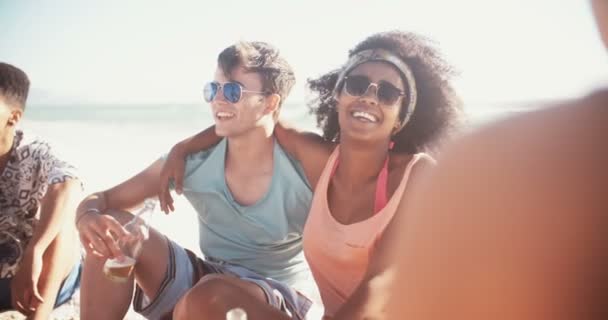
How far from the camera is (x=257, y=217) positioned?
2.95m

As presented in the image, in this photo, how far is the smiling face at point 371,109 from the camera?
8.93ft

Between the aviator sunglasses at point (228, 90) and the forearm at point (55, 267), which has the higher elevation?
the aviator sunglasses at point (228, 90)

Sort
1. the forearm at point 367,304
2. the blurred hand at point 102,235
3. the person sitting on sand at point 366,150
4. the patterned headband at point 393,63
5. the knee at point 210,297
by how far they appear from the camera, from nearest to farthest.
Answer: the forearm at point 367,304
the knee at point 210,297
the person sitting on sand at point 366,150
the blurred hand at point 102,235
the patterned headband at point 393,63

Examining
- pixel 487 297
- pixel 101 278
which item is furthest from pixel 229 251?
pixel 487 297

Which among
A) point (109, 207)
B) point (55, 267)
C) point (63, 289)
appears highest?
point (109, 207)

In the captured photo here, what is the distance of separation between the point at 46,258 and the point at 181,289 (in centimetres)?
82

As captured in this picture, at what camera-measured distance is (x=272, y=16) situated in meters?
21.3

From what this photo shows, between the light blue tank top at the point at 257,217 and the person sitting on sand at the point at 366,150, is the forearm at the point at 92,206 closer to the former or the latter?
the person sitting on sand at the point at 366,150

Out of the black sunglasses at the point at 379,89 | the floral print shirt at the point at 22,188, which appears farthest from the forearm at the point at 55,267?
the black sunglasses at the point at 379,89

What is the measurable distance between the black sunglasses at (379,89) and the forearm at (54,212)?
150 centimetres

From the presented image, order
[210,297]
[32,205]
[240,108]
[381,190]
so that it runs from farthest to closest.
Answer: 1. [32,205]
2. [240,108]
3. [381,190]
4. [210,297]

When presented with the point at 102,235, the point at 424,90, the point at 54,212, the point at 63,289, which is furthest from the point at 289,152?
the point at 63,289

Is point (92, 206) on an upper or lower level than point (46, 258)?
upper

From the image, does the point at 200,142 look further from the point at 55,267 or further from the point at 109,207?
the point at 55,267
